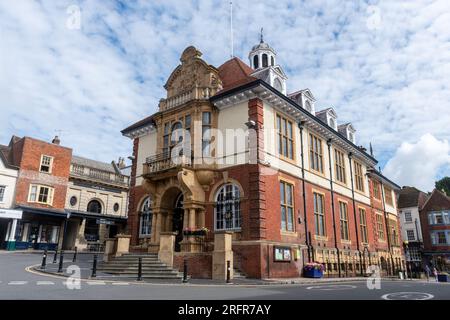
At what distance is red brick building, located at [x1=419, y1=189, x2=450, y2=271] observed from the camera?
4984cm

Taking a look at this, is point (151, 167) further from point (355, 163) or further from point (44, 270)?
point (355, 163)

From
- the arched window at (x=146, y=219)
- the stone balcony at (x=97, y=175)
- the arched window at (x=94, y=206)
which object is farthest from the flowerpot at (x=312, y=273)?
the stone balcony at (x=97, y=175)

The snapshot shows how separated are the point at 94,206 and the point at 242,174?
2514 cm

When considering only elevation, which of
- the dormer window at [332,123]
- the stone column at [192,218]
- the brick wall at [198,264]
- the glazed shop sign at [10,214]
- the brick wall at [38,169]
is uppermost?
the dormer window at [332,123]

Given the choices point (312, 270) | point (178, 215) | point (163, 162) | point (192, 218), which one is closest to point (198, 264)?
point (192, 218)

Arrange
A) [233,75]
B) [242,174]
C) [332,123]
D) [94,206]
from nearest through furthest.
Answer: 1. [242,174]
2. [233,75]
3. [332,123]
4. [94,206]

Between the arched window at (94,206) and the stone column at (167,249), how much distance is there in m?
23.1

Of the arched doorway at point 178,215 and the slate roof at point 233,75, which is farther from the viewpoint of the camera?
the arched doorway at point 178,215

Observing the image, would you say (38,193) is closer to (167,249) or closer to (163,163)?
(163,163)

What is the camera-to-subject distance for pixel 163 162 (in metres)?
20.3

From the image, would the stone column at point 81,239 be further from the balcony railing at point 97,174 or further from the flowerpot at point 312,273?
the flowerpot at point 312,273

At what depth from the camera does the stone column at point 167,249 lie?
16.4 metres
